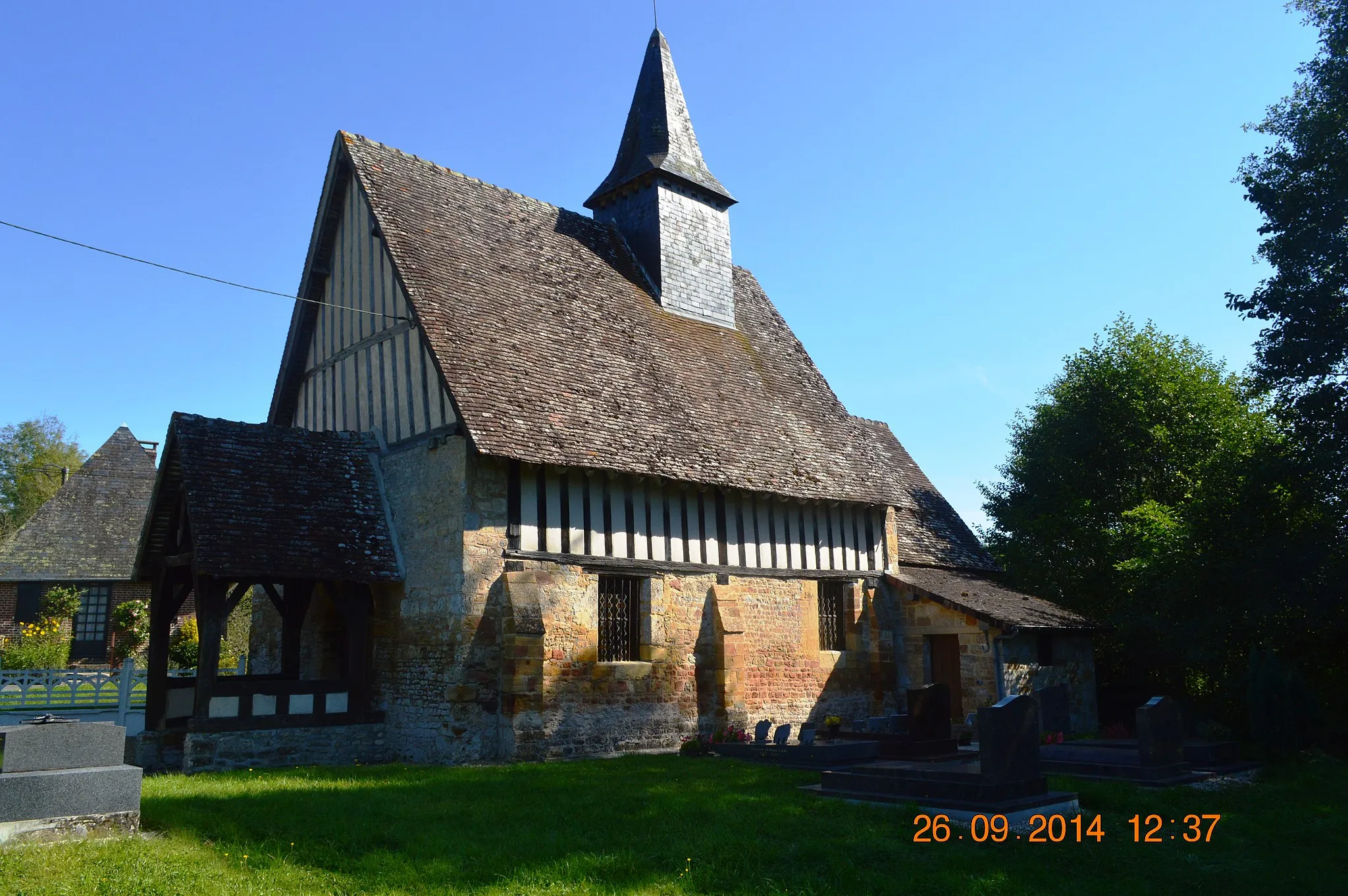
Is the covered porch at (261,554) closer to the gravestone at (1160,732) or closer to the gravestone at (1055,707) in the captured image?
the gravestone at (1055,707)

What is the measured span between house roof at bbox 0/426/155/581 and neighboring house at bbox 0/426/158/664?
0.02 metres

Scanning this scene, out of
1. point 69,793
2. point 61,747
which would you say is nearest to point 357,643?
point 61,747

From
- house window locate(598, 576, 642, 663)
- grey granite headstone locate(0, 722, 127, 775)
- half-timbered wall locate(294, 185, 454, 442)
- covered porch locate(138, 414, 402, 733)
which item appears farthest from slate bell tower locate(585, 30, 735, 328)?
grey granite headstone locate(0, 722, 127, 775)

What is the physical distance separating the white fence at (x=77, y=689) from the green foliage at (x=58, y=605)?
9.09 meters

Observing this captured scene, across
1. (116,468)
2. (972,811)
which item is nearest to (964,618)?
(972,811)

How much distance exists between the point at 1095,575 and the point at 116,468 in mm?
28896

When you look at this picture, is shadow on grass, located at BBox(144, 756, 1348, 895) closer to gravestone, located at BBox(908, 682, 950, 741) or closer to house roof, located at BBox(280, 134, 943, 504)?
gravestone, located at BBox(908, 682, 950, 741)

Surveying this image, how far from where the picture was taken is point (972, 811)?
8.61 m

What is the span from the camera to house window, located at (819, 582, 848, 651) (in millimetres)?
18594

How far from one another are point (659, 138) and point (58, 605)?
21145 mm

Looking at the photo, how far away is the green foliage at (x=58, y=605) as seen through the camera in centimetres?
2712

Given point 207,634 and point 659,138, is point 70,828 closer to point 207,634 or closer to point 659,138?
point 207,634

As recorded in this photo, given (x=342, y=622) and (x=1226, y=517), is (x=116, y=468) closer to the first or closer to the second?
(x=342, y=622)

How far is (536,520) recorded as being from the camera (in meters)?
14.6
